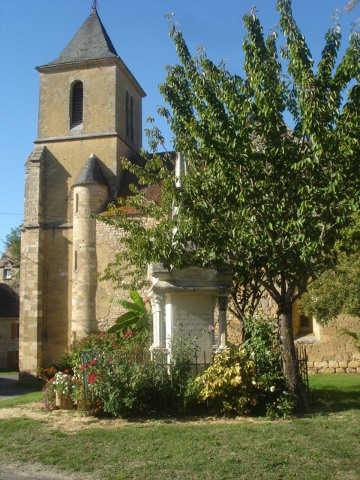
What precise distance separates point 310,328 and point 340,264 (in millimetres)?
7714

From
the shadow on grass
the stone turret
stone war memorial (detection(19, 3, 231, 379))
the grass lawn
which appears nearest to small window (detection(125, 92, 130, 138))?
stone war memorial (detection(19, 3, 231, 379))

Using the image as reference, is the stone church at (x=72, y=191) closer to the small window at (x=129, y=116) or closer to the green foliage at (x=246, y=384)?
the small window at (x=129, y=116)

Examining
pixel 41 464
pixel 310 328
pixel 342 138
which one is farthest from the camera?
pixel 310 328

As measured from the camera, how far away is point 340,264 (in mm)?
11953

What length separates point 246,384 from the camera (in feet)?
26.0

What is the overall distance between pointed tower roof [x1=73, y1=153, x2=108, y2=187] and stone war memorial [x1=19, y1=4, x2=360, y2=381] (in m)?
0.05

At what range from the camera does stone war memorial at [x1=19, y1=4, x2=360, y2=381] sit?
22141mm

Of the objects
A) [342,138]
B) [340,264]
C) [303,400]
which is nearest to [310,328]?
[340,264]

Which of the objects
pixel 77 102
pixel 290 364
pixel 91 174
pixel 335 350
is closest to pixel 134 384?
pixel 290 364

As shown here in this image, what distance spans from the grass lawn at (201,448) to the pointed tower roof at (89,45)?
22.0 meters

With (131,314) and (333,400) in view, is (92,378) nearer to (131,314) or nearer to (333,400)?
(333,400)

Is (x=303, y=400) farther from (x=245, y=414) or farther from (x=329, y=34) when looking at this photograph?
(x=329, y=34)

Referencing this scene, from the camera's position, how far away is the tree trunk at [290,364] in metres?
8.25

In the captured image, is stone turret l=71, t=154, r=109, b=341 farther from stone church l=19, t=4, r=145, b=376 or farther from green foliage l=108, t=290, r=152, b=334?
green foliage l=108, t=290, r=152, b=334
